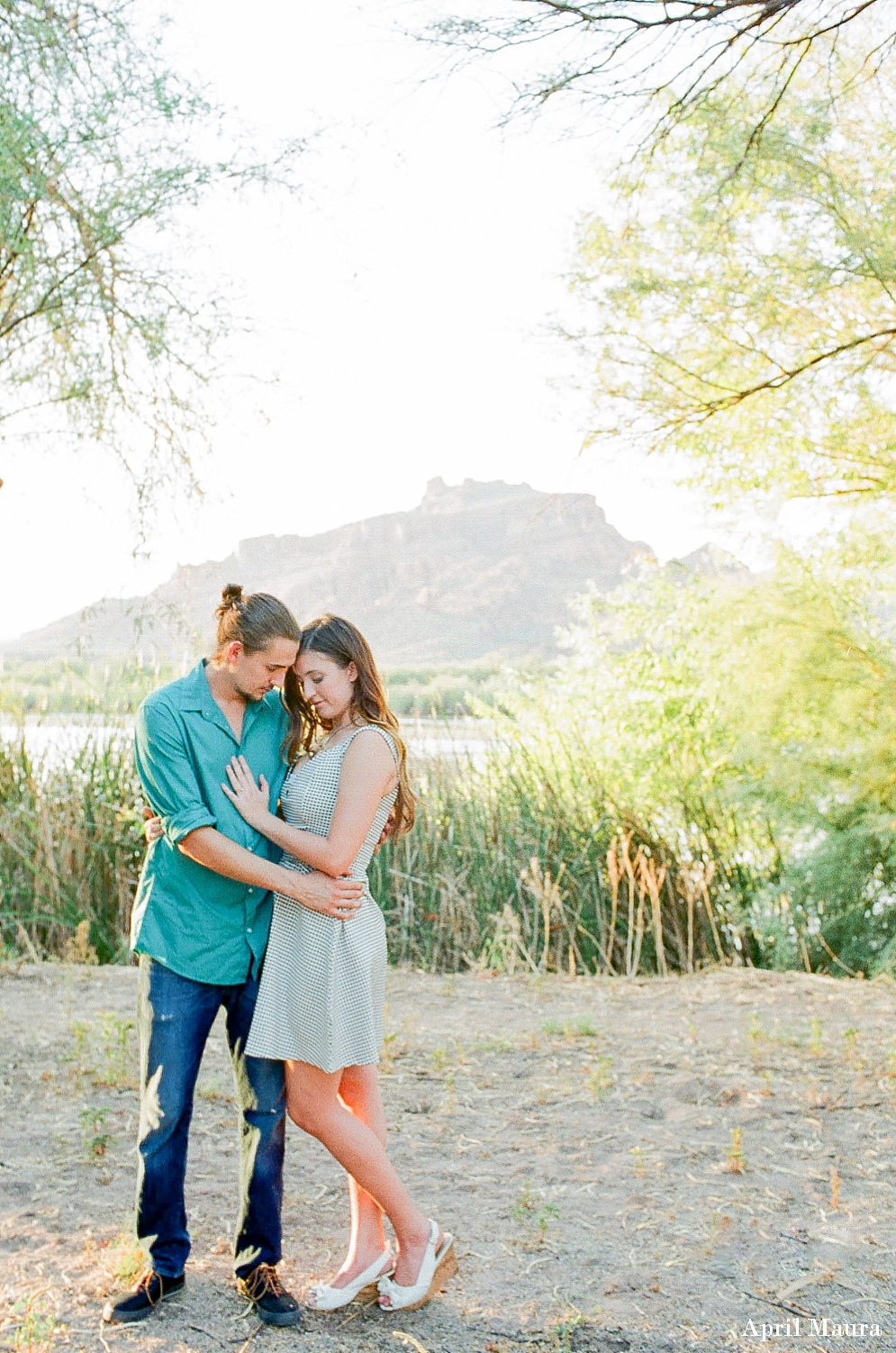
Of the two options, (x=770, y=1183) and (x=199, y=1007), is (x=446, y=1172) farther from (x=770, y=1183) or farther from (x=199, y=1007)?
(x=199, y=1007)

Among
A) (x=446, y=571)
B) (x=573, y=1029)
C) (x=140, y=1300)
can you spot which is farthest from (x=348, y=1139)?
(x=446, y=571)

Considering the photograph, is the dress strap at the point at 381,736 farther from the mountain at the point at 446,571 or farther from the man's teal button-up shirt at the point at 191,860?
the mountain at the point at 446,571

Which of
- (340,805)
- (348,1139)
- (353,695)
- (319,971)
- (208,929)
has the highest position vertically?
(353,695)

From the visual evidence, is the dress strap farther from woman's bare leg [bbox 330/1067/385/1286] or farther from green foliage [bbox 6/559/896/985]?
green foliage [bbox 6/559/896/985]

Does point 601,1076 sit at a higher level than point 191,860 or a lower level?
lower

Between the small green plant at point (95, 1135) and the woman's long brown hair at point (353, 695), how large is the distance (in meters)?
1.68

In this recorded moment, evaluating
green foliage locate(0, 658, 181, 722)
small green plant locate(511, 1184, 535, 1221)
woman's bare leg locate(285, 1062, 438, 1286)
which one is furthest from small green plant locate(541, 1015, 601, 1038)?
green foliage locate(0, 658, 181, 722)

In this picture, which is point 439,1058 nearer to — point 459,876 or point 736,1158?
point 736,1158

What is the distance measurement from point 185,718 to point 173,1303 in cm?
137

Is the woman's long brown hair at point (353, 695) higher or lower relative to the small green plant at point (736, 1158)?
higher

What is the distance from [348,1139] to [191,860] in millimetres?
715

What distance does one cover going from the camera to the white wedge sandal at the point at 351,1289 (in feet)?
9.42

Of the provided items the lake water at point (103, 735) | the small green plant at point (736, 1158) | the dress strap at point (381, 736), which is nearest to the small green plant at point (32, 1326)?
the dress strap at point (381, 736)

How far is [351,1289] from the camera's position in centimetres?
290
